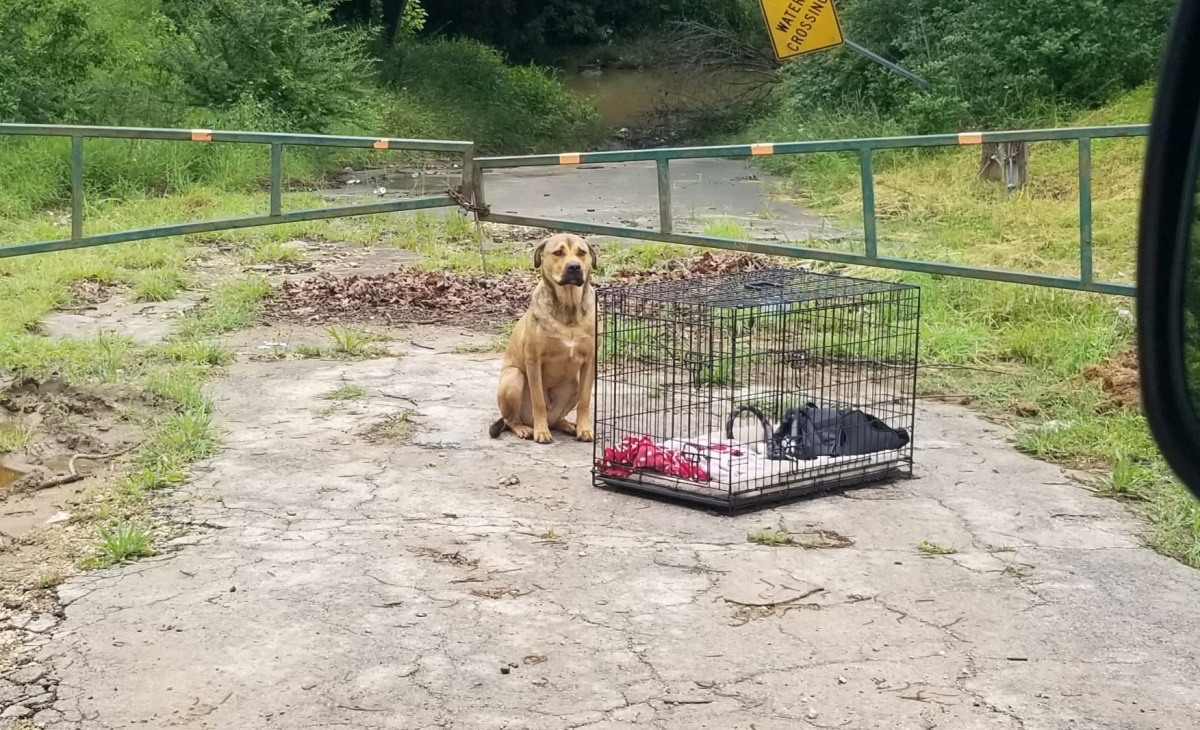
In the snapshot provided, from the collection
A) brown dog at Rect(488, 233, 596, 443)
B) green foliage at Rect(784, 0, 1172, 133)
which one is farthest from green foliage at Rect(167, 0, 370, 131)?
brown dog at Rect(488, 233, 596, 443)

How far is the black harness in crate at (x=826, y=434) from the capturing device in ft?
20.1

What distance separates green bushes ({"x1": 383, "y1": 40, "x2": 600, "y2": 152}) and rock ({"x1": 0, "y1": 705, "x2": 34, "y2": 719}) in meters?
21.9

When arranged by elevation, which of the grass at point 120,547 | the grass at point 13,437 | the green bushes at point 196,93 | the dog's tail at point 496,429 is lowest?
the grass at point 120,547

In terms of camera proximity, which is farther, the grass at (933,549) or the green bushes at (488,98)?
the green bushes at (488,98)

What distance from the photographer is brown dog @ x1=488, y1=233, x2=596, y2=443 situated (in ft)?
22.7

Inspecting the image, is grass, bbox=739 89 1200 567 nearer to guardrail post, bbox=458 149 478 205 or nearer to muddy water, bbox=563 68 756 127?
guardrail post, bbox=458 149 478 205

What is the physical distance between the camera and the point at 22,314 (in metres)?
9.21

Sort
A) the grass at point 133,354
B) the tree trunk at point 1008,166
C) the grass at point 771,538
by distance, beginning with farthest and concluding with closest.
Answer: the tree trunk at point 1008,166, the grass at point 133,354, the grass at point 771,538

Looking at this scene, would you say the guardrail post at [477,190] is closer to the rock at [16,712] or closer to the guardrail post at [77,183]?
the guardrail post at [77,183]

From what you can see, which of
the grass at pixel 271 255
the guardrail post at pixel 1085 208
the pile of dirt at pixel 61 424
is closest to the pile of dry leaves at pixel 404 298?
the grass at pixel 271 255

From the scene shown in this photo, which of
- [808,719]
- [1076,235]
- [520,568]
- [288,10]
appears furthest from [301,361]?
Result: [288,10]

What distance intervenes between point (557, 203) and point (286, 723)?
12.1 m

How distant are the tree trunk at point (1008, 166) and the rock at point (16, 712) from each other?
1055 centimetres

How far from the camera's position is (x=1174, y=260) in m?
1.86
